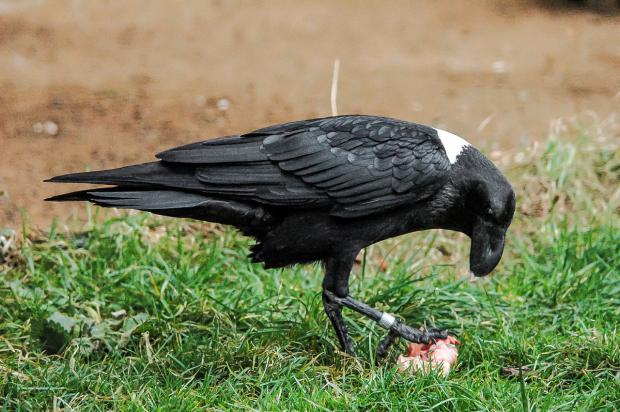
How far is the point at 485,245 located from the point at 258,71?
4570 mm

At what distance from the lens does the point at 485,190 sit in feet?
14.3

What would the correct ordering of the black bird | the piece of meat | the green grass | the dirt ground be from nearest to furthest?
the green grass → the piece of meat → the black bird → the dirt ground

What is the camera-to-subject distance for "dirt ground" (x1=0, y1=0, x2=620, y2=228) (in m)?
7.29

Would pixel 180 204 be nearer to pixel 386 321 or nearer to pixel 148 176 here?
pixel 148 176

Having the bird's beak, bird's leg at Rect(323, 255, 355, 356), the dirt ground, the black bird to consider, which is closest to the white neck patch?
the black bird

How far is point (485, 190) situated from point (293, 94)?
13.0 feet

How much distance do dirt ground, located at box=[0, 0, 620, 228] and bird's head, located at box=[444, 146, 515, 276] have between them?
103 inches

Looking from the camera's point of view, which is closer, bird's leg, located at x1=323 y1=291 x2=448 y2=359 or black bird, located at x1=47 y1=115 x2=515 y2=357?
black bird, located at x1=47 y1=115 x2=515 y2=357

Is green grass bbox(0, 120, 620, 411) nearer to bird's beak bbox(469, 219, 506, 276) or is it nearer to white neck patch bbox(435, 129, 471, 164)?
bird's beak bbox(469, 219, 506, 276)

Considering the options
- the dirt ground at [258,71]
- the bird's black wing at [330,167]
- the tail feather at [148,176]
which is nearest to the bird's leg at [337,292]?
the bird's black wing at [330,167]

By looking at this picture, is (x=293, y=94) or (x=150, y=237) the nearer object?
(x=150, y=237)

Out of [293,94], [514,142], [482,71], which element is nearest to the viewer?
[514,142]

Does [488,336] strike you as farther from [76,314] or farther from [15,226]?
[15,226]

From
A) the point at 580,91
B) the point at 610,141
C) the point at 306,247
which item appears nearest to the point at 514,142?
the point at 610,141
